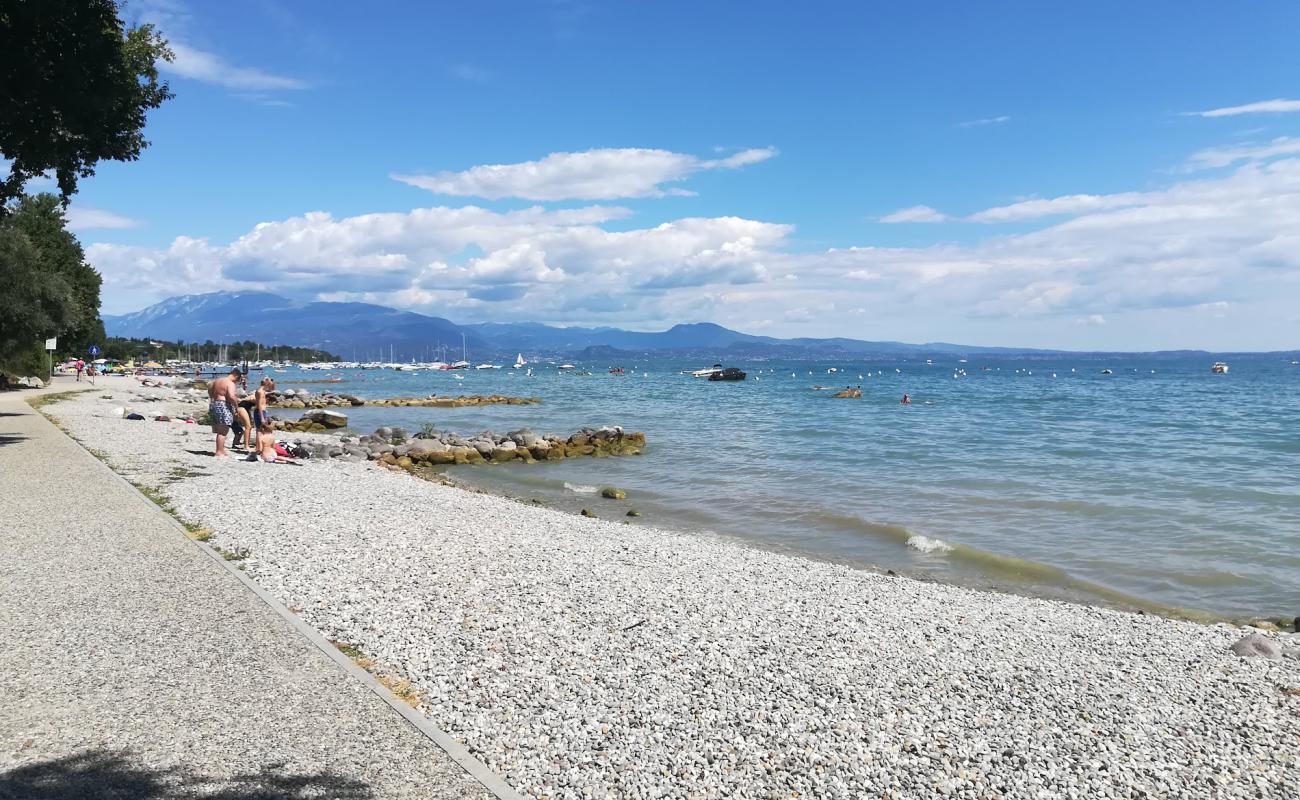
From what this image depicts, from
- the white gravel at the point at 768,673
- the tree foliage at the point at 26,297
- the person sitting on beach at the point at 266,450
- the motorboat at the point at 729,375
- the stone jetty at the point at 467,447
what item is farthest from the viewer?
the motorboat at the point at 729,375

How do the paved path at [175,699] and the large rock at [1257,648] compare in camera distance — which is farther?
the large rock at [1257,648]

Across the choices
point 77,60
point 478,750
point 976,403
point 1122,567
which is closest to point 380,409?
point 976,403

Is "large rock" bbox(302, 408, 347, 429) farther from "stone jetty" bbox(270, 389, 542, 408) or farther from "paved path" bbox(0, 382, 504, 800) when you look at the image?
"paved path" bbox(0, 382, 504, 800)

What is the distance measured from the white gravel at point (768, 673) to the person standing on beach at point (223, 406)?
933 cm

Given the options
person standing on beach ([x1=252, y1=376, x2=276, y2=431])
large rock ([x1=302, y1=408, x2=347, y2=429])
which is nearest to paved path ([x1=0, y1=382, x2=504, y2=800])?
person standing on beach ([x1=252, y1=376, x2=276, y2=431])

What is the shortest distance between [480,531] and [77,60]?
8.93 m

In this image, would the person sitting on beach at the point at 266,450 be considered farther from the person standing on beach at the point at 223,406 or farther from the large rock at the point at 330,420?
the large rock at the point at 330,420

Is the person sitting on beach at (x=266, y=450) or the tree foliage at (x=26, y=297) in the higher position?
the tree foliage at (x=26, y=297)

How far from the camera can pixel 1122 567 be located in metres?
13.5

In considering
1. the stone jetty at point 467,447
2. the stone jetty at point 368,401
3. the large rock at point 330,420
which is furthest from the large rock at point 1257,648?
the stone jetty at point 368,401

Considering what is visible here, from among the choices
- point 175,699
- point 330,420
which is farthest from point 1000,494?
point 330,420

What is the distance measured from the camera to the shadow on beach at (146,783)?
172 inches

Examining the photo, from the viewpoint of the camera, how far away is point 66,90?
11.8 m

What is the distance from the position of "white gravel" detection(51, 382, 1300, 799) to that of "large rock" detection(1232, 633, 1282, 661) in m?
0.17
